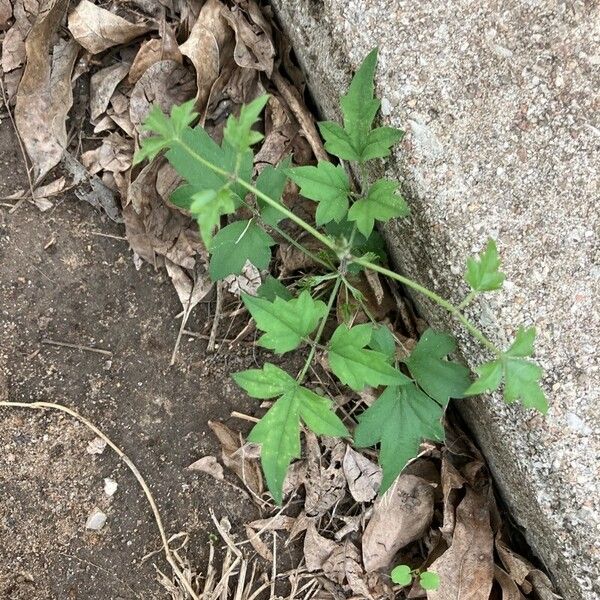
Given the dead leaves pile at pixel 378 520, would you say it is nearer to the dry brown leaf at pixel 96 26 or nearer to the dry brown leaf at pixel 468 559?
the dry brown leaf at pixel 468 559

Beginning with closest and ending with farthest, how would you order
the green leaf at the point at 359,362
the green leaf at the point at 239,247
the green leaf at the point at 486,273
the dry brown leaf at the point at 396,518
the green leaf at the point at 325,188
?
1. the green leaf at the point at 486,273
2. the green leaf at the point at 359,362
3. the green leaf at the point at 325,188
4. the green leaf at the point at 239,247
5. the dry brown leaf at the point at 396,518

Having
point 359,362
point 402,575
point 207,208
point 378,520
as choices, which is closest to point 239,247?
point 359,362

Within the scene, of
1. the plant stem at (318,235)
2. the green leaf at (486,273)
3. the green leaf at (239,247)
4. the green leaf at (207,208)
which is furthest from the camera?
the green leaf at (239,247)

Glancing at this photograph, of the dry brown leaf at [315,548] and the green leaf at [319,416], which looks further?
the dry brown leaf at [315,548]

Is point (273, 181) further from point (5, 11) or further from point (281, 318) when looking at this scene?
point (5, 11)

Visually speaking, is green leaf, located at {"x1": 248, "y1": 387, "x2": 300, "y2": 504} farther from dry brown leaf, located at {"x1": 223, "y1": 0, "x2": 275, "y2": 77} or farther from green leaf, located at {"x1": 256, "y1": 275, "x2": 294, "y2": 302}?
dry brown leaf, located at {"x1": 223, "y1": 0, "x2": 275, "y2": 77}

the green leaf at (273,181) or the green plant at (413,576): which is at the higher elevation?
the green leaf at (273,181)

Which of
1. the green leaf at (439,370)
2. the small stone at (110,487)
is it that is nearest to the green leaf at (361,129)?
the green leaf at (439,370)
